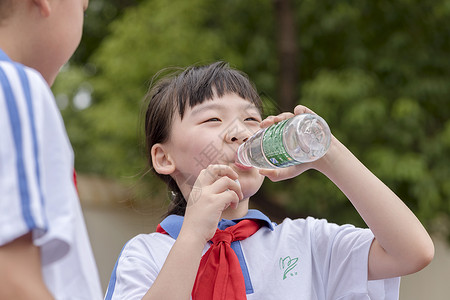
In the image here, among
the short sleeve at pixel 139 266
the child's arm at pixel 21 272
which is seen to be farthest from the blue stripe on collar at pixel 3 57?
the short sleeve at pixel 139 266

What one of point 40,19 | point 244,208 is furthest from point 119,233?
point 40,19

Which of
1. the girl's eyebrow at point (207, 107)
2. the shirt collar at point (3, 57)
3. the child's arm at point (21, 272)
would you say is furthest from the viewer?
the girl's eyebrow at point (207, 107)

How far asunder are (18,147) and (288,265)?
940 mm

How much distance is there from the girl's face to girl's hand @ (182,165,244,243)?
10cm

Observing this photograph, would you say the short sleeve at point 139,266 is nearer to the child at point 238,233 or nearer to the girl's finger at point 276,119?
the child at point 238,233

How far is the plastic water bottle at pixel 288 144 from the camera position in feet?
4.89

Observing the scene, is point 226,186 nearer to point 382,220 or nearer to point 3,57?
point 382,220

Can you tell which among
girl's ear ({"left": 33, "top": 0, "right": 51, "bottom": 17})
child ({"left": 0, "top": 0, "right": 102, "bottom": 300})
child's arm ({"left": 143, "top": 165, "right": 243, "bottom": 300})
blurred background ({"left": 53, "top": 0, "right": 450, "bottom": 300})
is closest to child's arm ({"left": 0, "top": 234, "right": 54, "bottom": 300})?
child ({"left": 0, "top": 0, "right": 102, "bottom": 300})

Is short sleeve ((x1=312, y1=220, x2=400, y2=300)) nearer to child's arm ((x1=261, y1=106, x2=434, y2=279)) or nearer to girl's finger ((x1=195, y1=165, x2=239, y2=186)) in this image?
child's arm ((x1=261, y1=106, x2=434, y2=279))

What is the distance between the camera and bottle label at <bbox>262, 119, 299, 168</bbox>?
4.81 feet

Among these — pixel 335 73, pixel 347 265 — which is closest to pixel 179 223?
pixel 347 265

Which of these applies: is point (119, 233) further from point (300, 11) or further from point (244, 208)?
point (244, 208)

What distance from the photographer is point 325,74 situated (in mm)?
5305

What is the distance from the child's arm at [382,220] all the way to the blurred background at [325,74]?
316cm
